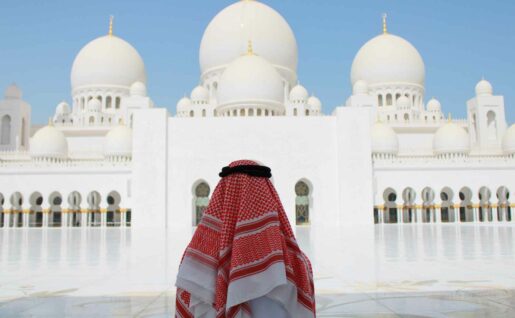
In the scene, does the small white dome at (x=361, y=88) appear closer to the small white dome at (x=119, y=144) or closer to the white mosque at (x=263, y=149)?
the white mosque at (x=263, y=149)

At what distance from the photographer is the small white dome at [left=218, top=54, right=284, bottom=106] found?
69.3 ft

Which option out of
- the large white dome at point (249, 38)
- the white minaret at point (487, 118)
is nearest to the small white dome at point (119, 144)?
the large white dome at point (249, 38)

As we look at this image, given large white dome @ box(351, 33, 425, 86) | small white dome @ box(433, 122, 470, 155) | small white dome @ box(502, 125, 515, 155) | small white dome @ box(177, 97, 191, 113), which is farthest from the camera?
large white dome @ box(351, 33, 425, 86)

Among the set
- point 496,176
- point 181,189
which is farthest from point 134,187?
point 496,176

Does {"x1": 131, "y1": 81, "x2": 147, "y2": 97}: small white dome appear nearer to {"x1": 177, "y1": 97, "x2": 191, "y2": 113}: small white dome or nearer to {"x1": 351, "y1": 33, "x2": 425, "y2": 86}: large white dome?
{"x1": 177, "y1": 97, "x2": 191, "y2": 113}: small white dome

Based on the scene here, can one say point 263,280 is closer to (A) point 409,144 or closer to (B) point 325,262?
(B) point 325,262

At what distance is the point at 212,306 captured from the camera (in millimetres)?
1701

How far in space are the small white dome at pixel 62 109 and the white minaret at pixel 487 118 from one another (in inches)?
908

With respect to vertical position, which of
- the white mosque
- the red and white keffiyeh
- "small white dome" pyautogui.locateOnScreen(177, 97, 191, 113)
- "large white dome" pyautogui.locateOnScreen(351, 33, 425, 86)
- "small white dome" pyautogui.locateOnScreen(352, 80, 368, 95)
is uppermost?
"large white dome" pyautogui.locateOnScreen(351, 33, 425, 86)

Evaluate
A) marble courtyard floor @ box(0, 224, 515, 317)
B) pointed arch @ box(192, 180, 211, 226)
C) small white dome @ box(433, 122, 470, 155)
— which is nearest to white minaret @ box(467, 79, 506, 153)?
small white dome @ box(433, 122, 470, 155)

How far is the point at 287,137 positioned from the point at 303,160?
3.47 feet

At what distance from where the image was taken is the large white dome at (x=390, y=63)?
2869 cm

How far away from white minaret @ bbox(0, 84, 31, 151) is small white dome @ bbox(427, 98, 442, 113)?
894 inches

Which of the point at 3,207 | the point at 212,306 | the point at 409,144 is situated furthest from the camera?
the point at 409,144
